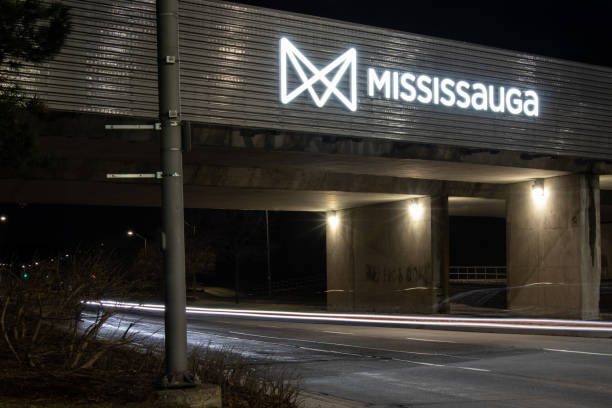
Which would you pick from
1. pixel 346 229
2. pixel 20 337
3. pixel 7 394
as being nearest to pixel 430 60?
pixel 346 229

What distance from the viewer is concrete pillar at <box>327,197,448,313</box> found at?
30891 millimetres

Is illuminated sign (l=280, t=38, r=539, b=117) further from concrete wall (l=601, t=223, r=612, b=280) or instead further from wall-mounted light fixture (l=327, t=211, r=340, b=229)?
concrete wall (l=601, t=223, r=612, b=280)

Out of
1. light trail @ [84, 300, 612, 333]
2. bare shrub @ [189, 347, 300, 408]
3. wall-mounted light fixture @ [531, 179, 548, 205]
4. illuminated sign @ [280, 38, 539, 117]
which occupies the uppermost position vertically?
illuminated sign @ [280, 38, 539, 117]

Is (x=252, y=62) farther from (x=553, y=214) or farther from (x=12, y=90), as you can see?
(x=553, y=214)

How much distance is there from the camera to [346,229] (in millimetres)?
36812

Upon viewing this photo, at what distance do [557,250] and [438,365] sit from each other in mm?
14154

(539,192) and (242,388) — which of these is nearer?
(242,388)

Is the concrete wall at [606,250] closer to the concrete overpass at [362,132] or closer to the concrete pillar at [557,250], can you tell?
the concrete overpass at [362,132]

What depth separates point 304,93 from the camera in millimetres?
21766

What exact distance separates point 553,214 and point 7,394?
2384 centimetres

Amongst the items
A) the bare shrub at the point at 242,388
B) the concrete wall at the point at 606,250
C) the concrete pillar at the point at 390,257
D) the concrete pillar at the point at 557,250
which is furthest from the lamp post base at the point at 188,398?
the concrete wall at the point at 606,250

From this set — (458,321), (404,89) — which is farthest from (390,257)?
(404,89)

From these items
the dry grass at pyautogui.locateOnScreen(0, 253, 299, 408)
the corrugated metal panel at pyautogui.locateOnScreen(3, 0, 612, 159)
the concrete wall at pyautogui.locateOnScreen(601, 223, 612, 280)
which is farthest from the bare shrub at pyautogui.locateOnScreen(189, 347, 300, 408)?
the concrete wall at pyautogui.locateOnScreen(601, 223, 612, 280)

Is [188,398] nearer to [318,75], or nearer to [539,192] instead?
[318,75]
